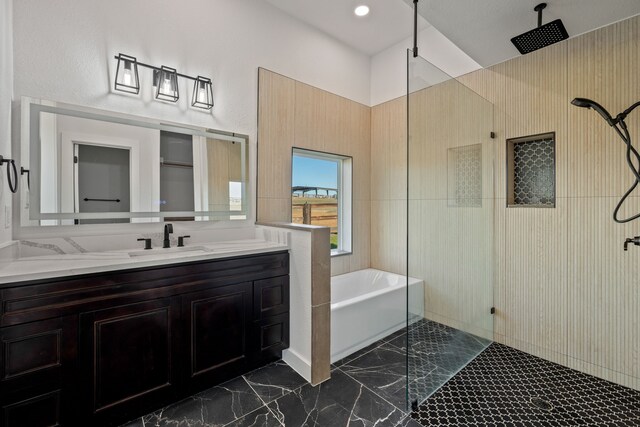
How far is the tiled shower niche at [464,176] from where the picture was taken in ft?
7.25

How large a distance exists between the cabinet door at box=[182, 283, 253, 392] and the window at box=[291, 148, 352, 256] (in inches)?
48.7

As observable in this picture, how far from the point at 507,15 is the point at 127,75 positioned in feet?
8.41

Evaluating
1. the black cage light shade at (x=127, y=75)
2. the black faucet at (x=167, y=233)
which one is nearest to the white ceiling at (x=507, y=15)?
the black cage light shade at (x=127, y=75)

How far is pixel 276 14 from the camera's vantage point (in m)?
2.84

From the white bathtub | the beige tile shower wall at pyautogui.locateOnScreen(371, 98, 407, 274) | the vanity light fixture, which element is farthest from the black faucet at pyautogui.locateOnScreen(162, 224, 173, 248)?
the beige tile shower wall at pyautogui.locateOnScreen(371, 98, 407, 274)

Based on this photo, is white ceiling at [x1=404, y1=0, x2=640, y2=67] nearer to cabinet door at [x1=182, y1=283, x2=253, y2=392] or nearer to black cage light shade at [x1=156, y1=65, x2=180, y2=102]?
black cage light shade at [x1=156, y1=65, x2=180, y2=102]

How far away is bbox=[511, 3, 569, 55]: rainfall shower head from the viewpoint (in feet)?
5.75

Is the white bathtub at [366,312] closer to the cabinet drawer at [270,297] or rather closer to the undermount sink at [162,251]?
the cabinet drawer at [270,297]

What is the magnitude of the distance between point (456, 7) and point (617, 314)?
2374 mm

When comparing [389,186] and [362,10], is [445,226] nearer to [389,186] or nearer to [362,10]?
[389,186]

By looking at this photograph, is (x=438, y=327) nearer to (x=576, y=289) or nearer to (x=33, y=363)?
(x=576, y=289)

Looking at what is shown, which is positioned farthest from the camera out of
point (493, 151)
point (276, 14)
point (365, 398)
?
point (276, 14)

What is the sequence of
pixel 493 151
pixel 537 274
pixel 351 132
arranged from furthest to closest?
pixel 351 132 < pixel 493 151 < pixel 537 274

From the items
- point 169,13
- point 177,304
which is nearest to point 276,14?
point 169,13
